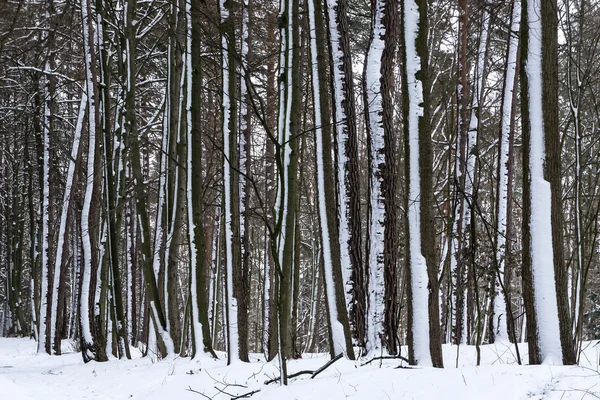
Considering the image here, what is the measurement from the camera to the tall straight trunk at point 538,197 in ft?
18.3

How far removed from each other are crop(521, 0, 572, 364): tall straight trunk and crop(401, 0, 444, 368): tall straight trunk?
3.19 feet

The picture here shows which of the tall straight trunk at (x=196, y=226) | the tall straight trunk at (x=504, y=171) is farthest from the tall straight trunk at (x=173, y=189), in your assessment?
the tall straight trunk at (x=504, y=171)

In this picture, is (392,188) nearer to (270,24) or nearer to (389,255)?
(389,255)

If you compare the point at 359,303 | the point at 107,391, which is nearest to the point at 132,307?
the point at 107,391

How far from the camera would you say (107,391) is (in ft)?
26.0

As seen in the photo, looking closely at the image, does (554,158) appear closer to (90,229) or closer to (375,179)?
(375,179)

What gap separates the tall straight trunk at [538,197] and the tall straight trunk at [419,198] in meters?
0.97

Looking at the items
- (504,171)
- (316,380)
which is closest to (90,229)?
(316,380)

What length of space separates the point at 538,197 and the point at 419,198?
1.23 m

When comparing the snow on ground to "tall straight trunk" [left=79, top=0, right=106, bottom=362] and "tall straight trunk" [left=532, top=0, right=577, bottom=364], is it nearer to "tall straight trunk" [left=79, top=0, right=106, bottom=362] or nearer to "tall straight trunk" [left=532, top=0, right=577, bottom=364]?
"tall straight trunk" [left=79, top=0, right=106, bottom=362]

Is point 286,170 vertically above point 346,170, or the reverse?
point 346,170

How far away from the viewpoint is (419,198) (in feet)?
21.2

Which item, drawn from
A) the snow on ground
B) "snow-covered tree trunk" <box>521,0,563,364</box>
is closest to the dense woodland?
"snow-covered tree trunk" <box>521,0,563,364</box>

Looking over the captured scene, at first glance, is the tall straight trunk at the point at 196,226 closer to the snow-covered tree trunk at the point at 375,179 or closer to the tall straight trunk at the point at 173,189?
the tall straight trunk at the point at 173,189
